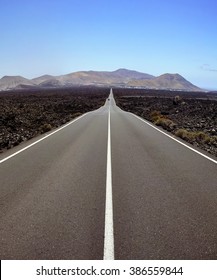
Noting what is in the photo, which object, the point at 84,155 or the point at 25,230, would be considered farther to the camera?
the point at 84,155

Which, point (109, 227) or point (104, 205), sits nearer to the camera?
point (109, 227)

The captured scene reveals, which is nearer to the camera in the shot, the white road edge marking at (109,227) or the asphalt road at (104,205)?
the white road edge marking at (109,227)

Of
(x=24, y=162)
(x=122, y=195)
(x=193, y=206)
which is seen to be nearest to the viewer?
(x=193, y=206)

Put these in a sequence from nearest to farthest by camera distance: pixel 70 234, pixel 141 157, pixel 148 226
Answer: pixel 70 234 → pixel 148 226 → pixel 141 157

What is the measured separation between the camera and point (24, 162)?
11.3m

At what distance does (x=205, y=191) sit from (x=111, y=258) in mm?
3965

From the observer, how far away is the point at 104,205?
22.9 feet

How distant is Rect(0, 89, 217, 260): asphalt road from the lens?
5059mm

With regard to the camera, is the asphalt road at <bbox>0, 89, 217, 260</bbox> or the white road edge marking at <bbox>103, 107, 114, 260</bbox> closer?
the white road edge marking at <bbox>103, 107, 114, 260</bbox>

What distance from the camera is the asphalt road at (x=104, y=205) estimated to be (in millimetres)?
5059

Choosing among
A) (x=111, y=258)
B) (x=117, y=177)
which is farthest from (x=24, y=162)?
(x=111, y=258)
